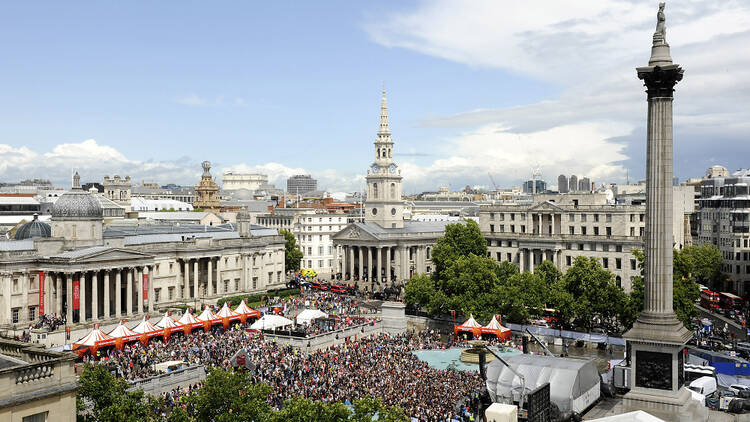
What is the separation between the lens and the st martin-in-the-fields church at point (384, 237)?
12188 cm

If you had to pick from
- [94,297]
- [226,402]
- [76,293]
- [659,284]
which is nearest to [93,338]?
[76,293]

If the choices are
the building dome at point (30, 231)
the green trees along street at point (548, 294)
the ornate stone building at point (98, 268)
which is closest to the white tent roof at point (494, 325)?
the green trees along street at point (548, 294)

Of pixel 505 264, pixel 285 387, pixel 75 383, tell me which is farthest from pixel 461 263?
pixel 75 383

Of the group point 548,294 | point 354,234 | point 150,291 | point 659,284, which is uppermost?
point 659,284

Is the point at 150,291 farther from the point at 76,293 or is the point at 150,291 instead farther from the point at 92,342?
the point at 92,342

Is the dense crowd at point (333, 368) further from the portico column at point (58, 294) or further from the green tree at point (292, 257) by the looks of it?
the green tree at point (292, 257)

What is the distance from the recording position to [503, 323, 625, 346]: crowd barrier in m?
63.6

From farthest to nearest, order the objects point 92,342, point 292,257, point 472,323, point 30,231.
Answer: point 292,257, point 30,231, point 472,323, point 92,342

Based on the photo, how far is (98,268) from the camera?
7419 centimetres

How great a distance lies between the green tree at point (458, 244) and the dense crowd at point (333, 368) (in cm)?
2668

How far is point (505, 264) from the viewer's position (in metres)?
89.4

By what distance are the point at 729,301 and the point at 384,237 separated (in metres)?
55.7

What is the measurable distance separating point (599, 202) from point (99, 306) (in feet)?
217

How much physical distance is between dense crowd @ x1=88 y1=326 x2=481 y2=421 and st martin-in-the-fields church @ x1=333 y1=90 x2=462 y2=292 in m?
54.2
